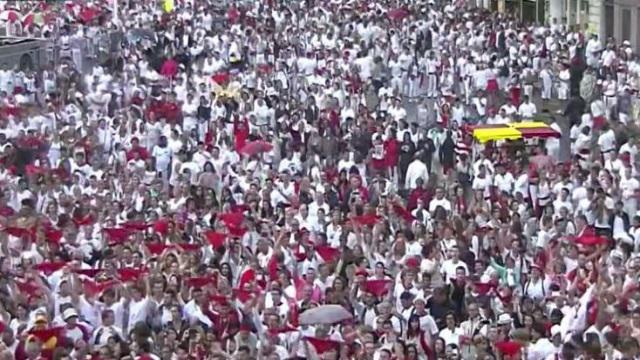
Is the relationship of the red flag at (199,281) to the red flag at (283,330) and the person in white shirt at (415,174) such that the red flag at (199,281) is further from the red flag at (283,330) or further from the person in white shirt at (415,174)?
the person in white shirt at (415,174)

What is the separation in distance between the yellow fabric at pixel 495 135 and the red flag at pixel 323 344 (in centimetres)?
1042

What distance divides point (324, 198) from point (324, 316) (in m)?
5.77

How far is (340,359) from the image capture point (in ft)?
49.9

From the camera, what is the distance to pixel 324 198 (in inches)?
849

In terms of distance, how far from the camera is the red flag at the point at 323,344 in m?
15.5

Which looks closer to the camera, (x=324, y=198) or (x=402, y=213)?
(x=402, y=213)

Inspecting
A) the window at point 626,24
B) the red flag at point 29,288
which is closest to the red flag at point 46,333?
the red flag at point 29,288

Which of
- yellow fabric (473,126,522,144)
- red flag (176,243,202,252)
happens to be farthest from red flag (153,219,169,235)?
yellow fabric (473,126,522,144)

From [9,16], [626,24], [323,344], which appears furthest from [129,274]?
[9,16]

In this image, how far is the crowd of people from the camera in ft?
52.3

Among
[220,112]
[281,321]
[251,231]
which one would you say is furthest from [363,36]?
[281,321]

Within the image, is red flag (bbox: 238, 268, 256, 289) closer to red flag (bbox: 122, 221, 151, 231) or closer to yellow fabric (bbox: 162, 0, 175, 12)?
red flag (bbox: 122, 221, 151, 231)

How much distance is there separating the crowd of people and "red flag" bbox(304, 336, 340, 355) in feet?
0.04

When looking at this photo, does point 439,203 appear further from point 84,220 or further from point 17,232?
point 17,232
